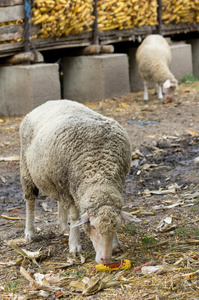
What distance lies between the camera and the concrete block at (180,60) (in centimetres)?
1389

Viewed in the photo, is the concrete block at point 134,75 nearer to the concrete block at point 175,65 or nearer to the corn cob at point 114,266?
the concrete block at point 175,65

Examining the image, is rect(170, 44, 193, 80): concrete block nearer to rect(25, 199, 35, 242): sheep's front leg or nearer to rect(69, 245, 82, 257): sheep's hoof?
rect(25, 199, 35, 242): sheep's front leg

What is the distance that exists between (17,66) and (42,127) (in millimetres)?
6141

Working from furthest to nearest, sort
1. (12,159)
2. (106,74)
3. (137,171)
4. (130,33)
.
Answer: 1. (130,33)
2. (106,74)
3. (12,159)
4. (137,171)

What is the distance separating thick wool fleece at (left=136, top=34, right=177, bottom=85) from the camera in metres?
11.9

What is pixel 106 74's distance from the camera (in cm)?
1149

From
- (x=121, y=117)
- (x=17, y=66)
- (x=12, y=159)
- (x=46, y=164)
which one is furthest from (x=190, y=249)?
(x=17, y=66)

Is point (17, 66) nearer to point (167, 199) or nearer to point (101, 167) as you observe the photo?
point (167, 199)

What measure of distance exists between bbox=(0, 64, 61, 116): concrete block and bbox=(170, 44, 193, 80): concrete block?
14.6 ft

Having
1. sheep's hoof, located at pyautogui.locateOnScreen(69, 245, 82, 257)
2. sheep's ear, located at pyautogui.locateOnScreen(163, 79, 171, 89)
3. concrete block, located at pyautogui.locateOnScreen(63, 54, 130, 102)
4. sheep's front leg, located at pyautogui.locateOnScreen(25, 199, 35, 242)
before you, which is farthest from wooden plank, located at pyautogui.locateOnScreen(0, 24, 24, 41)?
sheep's hoof, located at pyautogui.locateOnScreen(69, 245, 82, 257)

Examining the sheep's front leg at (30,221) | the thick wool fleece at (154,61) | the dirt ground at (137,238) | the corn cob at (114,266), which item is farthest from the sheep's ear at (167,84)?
the corn cob at (114,266)

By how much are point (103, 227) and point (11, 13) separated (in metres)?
7.46

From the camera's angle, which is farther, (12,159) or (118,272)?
(12,159)

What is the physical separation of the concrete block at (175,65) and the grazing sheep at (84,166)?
9.25 metres
